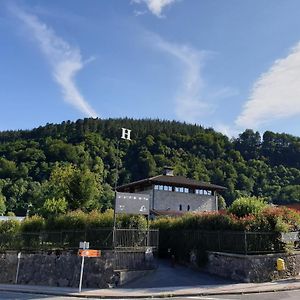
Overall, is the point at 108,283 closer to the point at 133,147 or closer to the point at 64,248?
the point at 64,248

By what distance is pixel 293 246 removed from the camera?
995 inches

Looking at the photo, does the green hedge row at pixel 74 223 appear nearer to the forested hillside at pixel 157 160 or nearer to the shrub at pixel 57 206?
the shrub at pixel 57 206

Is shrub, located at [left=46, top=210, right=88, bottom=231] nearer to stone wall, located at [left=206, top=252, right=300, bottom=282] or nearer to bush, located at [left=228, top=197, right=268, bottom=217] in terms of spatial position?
stone wall, located at [left=206, top=252, right=300, bottom=282]

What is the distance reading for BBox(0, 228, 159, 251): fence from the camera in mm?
25391

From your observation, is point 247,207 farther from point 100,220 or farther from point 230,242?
point 100,220

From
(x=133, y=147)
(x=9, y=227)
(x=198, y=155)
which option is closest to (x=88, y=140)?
(x=133, y=147)

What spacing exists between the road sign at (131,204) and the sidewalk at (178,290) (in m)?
5.10

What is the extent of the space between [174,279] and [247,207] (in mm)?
7208

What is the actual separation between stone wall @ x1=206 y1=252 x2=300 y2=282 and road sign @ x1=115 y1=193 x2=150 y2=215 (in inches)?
211

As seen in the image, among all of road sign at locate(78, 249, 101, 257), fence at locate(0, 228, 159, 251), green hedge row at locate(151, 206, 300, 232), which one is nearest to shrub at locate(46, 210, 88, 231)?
fence at locate(0, 228, 159, 251)

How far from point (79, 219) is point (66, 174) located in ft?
44.6

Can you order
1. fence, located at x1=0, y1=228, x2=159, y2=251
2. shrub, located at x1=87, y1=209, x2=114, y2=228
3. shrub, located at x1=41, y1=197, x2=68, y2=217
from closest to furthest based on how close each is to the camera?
fence, located at x1=0, y1=228, x2=159, y2=251 → shrub, located at x1=87, y1=209, x2=114, y2=228 → shrub, located at x1=41, y1=197, x2=68, y2=217

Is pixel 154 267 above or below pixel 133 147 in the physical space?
below

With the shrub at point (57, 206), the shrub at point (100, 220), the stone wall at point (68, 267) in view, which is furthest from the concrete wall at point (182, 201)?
the stone wall at point (68, 267)
